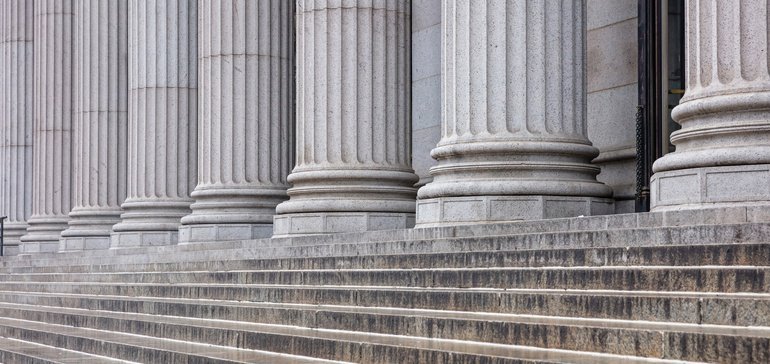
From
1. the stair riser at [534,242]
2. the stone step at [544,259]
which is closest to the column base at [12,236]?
the stair riser at [534,242]

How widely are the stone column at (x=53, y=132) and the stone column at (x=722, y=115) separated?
32.1 m

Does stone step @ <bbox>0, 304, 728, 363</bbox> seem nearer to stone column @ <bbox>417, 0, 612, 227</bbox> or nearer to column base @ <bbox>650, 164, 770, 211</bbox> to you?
column base @ <bbox>650, 164, 770, 211</bbox>

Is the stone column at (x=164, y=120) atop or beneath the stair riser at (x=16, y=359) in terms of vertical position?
atop

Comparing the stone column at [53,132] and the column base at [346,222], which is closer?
the column base at [346,222]

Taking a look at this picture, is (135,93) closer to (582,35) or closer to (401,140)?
(401,140)

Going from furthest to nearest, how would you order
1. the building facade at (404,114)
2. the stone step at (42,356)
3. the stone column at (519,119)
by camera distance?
1. the stone column at (519,119)
2. the stone step at (42,356)
3. the building facade at (404,114)

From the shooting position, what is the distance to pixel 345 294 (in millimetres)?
17438

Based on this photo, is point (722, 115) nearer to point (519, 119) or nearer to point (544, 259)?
point (544, 259)

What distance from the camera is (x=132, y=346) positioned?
714 inches

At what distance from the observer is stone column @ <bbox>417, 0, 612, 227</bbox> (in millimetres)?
19797

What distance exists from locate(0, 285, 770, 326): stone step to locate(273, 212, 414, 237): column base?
314 centimetres

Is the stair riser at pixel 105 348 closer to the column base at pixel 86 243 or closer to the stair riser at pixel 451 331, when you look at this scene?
the stair riser at pixel 451 331

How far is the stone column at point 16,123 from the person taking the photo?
5028cm

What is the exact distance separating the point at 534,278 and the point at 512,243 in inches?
87.1
